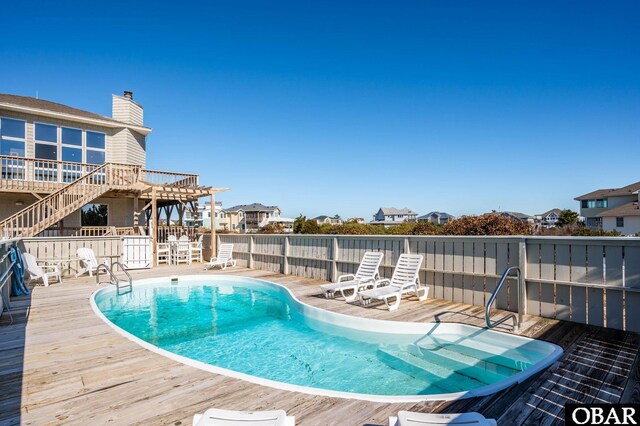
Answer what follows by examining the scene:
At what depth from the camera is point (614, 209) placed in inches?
1206

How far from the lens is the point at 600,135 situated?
26.3 metres

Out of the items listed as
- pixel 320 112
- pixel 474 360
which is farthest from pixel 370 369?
pixel 320 112

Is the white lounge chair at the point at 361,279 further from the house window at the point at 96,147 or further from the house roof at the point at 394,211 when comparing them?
the house roof at the point at 394,211

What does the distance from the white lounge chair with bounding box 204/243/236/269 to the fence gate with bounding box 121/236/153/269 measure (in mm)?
2052

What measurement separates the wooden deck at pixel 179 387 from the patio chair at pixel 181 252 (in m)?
8.92

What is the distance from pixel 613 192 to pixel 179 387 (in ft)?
144

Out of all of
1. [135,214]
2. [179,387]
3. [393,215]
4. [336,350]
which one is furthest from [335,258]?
[393,215]

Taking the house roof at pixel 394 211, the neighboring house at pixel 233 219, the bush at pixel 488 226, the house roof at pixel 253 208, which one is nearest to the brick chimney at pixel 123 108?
the bush at pixel 488 226

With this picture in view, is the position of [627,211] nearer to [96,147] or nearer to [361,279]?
[361,279]

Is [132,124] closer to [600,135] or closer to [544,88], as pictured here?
[544,88]

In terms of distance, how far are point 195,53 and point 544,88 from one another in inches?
669

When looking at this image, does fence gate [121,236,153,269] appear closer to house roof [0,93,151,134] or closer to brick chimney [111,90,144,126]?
house roof [0,93,151,134]

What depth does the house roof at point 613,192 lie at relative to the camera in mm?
31939

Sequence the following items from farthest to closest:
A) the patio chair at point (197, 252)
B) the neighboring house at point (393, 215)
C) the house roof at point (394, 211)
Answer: the house roof at point (394, 211) → the neighboring house at point (393, 215) → the patio chair at point (197, 252)
